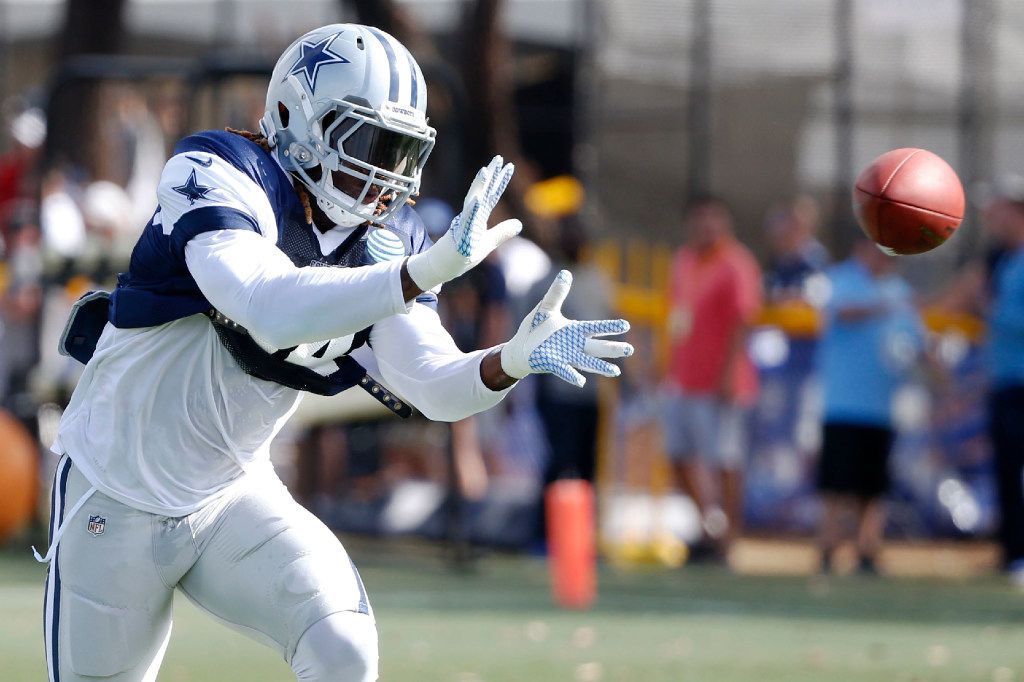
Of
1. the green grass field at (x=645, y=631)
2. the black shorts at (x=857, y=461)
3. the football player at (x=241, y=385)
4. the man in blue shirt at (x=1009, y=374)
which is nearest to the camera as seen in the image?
the football player at (x=241, y=385)

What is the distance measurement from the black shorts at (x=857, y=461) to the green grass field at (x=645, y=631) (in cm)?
53

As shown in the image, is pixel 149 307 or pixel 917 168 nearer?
pixel 149 307

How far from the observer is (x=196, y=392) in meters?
3.89

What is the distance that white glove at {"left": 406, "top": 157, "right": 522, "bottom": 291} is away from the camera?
11.1 feet

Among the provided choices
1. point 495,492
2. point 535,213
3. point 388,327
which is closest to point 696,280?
point 495,492

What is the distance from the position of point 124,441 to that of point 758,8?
39.9 ft

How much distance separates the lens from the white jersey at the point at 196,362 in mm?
3600

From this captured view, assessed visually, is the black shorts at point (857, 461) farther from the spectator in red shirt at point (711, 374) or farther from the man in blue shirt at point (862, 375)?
the spectator in red shirt at point (711, 374)

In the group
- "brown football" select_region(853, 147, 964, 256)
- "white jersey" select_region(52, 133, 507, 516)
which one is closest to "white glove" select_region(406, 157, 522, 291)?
"white jersey" select_region(52, 133, 507, 516)

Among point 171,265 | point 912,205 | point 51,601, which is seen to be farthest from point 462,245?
point 912,205

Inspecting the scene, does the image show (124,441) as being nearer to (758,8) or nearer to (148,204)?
(148,204)

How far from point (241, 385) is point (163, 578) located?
1.51 ft

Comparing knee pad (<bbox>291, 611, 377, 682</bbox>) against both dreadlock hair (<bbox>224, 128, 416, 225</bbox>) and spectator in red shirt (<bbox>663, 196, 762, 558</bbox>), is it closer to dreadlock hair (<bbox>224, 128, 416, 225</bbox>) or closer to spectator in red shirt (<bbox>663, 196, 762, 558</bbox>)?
dreadlock hair (<bbox>224, 128, 416, 225</bbox>)

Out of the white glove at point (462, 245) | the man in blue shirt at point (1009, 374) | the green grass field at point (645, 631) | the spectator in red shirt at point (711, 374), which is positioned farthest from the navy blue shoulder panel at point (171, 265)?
the spectator in red shirt at point (711, 374)
